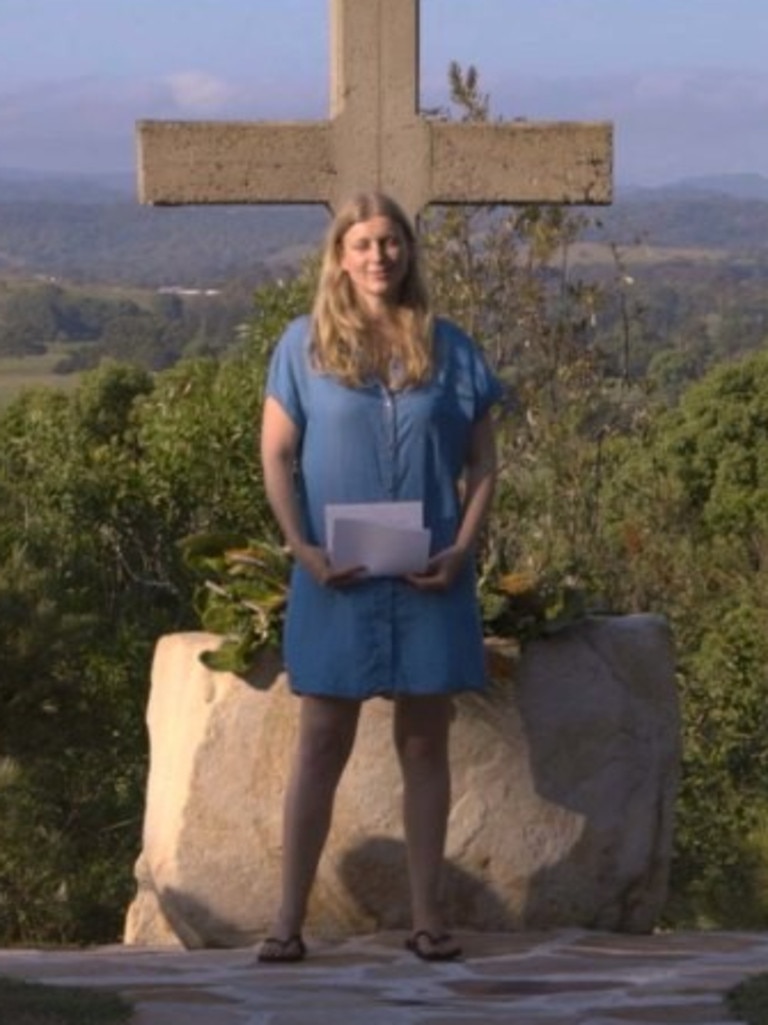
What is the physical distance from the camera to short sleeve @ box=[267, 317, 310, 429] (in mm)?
6570

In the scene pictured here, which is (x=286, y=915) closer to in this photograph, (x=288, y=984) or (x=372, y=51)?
(x=288, y=984)

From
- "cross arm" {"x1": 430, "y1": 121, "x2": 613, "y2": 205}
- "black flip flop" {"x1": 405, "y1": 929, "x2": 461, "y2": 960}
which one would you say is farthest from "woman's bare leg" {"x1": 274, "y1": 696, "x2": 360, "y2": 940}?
"cross arm" {"x1": 430, "y1": 121, "x2": 613, "y2": 205}

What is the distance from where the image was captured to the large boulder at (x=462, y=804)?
285 inches

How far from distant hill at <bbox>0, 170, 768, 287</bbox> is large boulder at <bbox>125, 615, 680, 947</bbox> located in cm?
957

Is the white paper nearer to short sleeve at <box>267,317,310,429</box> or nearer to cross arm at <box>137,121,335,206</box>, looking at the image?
short sleeve at <box>267,317,310,429</box>

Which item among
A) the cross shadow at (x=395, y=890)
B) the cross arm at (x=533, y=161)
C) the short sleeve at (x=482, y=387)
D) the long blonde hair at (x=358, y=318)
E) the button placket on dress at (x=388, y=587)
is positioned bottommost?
the cross shadow at (x=395, y=890)

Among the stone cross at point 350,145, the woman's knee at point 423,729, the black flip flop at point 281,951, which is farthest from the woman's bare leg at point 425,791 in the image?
the stone cross at point 350,145

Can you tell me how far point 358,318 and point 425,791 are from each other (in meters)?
1.12

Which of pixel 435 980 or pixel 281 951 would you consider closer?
pixel 435 980

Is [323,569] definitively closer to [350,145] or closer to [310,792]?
[310,792]

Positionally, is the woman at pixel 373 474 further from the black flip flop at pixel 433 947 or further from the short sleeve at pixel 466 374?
the black flip flop at pixel 433 947

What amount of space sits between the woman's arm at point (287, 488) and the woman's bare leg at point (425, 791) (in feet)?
1.31

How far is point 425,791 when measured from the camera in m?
6.69

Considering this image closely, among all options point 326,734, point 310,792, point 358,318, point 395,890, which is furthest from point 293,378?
point 395,890
